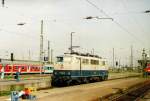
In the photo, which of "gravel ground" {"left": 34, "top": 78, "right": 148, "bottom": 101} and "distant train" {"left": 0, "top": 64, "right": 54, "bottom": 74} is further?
"distant train" {"left": 0, "top": 64, "right": 54, "bottom": 74}

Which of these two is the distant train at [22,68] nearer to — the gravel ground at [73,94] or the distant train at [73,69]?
the distant train at [73,69]

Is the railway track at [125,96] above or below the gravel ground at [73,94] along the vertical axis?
below

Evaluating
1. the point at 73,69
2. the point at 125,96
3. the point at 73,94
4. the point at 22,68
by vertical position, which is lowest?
the point at 125,96

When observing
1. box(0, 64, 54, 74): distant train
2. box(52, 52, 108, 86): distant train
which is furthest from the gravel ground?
box(0, 64, 54, 74): distant train

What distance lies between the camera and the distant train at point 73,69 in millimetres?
39125

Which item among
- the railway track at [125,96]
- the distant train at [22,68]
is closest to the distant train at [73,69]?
the railway track at [125,96]

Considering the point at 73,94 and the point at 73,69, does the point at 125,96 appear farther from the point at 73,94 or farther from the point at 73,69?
the point at 73,69

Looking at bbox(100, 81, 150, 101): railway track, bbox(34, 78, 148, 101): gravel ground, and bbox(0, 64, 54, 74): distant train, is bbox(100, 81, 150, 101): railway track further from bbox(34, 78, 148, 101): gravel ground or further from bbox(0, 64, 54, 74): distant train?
bbox(0, 64, 54, 74): distant train

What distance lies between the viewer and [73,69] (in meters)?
39.7

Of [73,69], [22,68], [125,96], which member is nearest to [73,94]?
[125,96]

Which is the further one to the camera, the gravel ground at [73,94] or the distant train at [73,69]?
the distant train at [73,69]

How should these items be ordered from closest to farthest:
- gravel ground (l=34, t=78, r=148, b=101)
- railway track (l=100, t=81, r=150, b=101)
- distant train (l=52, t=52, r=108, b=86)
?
gravel ground (l=34, t=78, r=148, b=101), railway track (l=100, t=81, r=150, b=101), distant train (l=52, t=52, r=108, b=86)

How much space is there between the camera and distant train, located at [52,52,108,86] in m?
39.1

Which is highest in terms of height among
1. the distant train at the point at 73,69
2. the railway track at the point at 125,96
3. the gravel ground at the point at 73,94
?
the distant train at the point at 73,69
